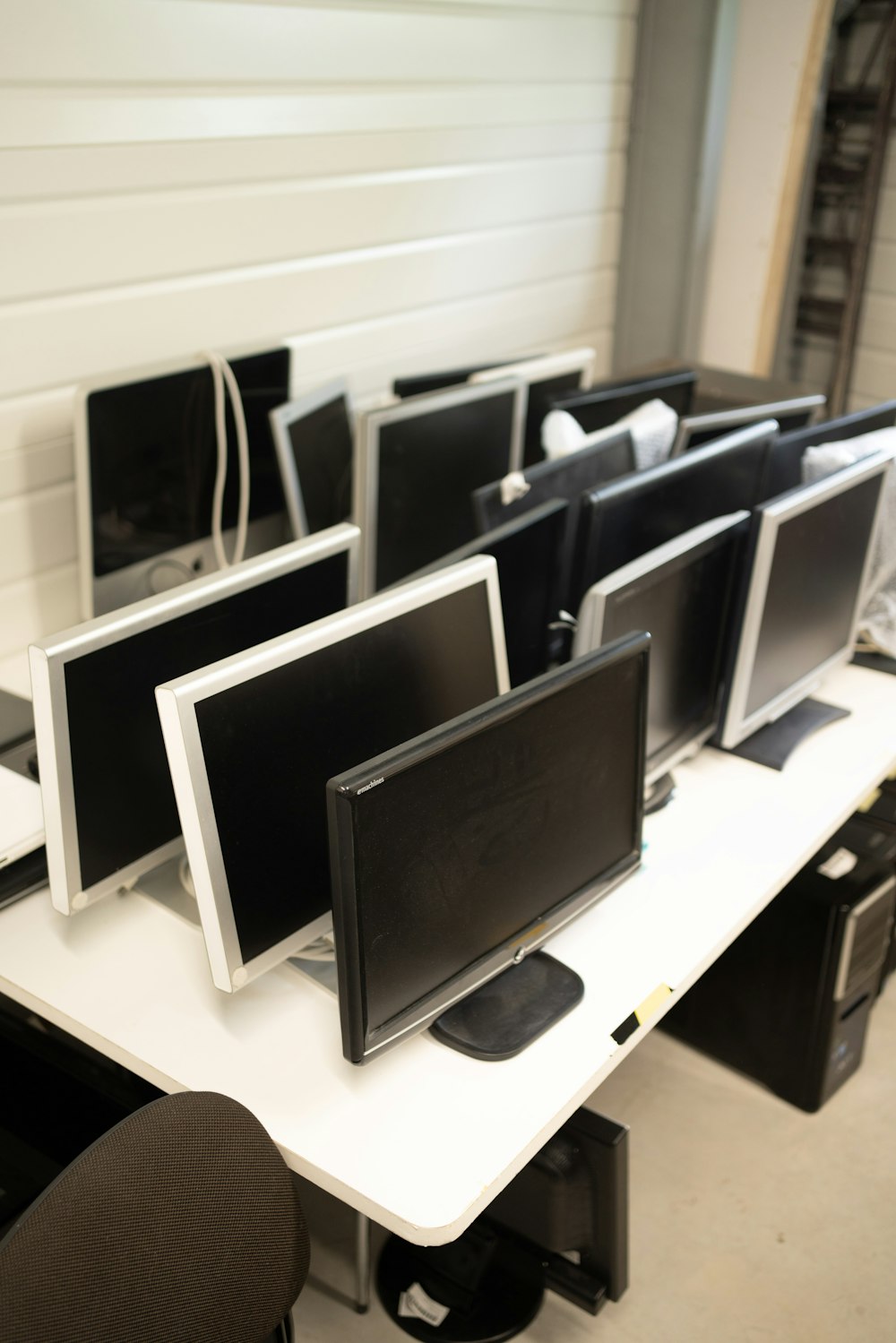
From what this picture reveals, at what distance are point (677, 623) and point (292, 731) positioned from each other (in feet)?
2.29

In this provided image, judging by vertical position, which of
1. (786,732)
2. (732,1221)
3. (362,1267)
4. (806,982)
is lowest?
(732,1221)

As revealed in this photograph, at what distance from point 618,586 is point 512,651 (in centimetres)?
25

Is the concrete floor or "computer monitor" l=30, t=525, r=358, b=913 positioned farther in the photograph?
the concrete floor

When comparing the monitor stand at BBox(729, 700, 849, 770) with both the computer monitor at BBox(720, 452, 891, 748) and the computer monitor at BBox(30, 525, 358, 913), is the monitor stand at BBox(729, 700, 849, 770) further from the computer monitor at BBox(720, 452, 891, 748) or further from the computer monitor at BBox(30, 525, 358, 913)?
the computer monitor at BBox(30, 525, 358, 913)

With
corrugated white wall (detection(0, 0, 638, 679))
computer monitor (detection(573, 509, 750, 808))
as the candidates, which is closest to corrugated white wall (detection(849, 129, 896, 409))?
corrugated white wall (detection(0, 0, 638, 679))

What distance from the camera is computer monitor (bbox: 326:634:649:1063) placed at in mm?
1197

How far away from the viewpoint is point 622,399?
7.86 ft

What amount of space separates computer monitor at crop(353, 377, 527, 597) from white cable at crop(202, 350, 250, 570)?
27 cm

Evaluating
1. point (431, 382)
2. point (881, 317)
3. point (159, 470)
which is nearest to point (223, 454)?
point (159, 470)

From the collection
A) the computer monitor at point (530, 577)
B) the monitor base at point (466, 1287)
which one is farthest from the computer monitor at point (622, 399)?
the monitor base at point (466, 1287)

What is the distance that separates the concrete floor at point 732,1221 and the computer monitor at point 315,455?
1.19 metres

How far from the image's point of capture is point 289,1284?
118 centimetres

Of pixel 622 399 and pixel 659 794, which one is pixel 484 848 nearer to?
pixel 659 794

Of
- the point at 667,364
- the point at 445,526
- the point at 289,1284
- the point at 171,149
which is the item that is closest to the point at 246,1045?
the point at 289,1284
